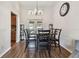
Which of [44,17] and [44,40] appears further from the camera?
[44,17]

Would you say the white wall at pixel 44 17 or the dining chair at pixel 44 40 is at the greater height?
the white wall at pixel 44 17

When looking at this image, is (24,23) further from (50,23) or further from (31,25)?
(50,23)

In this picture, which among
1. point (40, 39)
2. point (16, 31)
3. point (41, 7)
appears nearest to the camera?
point (40, 39)

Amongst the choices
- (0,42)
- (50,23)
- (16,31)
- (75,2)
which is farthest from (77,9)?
(50,23)

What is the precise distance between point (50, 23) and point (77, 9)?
5.43 metres

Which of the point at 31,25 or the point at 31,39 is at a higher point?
the point at 31,25

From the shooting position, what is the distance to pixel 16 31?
25.6 ft

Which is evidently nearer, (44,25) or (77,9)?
(77,9)

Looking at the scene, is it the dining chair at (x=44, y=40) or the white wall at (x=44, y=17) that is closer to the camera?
the dining chair at (x=44, y=40)

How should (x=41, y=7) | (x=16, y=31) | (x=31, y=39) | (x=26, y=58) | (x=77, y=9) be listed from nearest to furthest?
(x=26, y=58)
(x=77, y=9)
(x=31, y=39)
(x=16, y=31)
(x=41, y=7)

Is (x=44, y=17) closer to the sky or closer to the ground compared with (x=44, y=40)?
closer to the sky

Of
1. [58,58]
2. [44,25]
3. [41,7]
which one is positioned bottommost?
[58,58]

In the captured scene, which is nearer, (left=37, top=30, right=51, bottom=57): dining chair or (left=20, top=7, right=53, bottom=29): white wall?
(left=37, top=30, right=51, bottom=57): dining chair

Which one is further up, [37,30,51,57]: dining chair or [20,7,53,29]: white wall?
[20,7,53,29]: white wall
